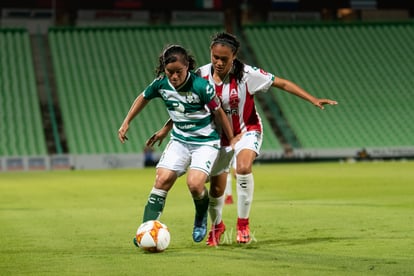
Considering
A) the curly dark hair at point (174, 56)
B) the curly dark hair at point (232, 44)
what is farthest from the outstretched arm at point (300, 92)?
the curly dark hair at point (174, 56)

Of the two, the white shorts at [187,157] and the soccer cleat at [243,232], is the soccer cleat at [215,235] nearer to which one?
the soccer cleat at [243,232]

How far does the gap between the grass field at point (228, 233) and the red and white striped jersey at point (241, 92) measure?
1.36 meters

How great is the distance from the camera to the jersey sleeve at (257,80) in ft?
34.0

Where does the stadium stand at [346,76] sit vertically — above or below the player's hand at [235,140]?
above

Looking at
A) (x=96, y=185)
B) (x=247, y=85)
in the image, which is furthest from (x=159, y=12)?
(x=247, y=85)

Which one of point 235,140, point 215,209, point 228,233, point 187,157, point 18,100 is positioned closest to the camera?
point 187,157

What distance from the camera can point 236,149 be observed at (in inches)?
414

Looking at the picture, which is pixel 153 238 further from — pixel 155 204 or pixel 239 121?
pixel 239 121

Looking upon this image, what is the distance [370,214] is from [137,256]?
5.77 m

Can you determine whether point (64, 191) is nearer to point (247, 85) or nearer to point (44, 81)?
point (247, 85)

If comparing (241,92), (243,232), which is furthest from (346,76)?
(243,232)

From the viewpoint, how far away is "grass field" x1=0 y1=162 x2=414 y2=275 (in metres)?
7.99

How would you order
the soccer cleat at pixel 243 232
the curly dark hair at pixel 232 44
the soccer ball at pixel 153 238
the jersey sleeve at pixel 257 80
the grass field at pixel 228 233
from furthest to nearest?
the jersey sleeve at pixel 257 80, the soccer cleat at pixel 243 232, the curly dark hair at pixel 232 44, the soccer ball at pixel 153 238, the grass field at pixel 228 233

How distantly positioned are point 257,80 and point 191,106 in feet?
3.47
